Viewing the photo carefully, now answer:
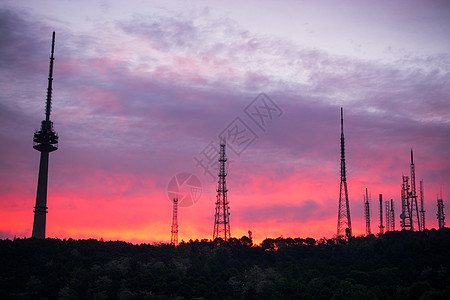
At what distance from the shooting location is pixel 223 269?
126812mm

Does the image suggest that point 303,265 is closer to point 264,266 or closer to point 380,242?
point 264,266

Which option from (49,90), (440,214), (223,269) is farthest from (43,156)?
(440,214)

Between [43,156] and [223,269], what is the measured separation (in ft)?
174

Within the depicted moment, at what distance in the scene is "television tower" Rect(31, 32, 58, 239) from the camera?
13438 centimetres

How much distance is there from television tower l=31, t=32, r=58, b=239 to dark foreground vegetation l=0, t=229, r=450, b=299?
799 cm

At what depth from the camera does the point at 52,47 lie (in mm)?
139125

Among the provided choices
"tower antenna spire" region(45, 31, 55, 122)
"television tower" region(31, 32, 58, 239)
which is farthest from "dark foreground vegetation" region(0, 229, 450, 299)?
"tower antenna spire" region(45, 31, 55, 122)

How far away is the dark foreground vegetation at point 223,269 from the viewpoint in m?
98.8

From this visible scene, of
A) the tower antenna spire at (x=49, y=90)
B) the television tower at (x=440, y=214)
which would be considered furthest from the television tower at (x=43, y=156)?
the television tower at (x=440, y=214)

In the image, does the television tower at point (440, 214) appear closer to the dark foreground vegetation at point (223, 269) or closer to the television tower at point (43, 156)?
the dark foreground vegetation at point (223, 269)

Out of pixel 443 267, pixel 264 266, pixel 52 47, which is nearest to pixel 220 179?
pixel 264 266

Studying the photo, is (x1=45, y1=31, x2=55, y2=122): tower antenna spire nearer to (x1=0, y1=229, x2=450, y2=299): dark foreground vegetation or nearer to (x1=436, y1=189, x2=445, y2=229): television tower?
(x1=0, y1=229, x2=450, y2=299): dark foreground vegetation

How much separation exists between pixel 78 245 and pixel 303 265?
174 feet

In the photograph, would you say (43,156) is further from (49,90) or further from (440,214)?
(440,214)
